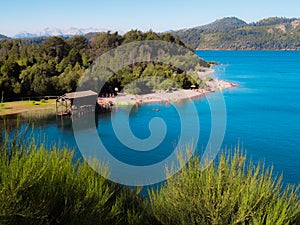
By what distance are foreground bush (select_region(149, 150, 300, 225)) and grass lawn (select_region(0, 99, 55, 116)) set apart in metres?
20.8

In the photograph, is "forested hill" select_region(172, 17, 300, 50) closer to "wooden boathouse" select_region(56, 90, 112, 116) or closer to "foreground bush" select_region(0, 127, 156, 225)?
"wooden boathouse" select_region(56, 90, 112, 116)

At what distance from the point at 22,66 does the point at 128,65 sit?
1052 cm

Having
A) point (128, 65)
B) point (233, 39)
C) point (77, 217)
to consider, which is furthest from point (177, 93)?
point (233, 39)

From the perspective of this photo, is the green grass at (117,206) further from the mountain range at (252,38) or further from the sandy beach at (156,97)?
the mountain range at (252,38)

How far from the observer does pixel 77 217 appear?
5293 millimetres

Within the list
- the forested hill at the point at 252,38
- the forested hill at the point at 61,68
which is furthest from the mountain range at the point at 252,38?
the forested hill at the point at 61,68

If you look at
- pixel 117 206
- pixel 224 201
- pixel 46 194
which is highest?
pixel 46 194

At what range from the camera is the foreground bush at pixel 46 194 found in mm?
4488

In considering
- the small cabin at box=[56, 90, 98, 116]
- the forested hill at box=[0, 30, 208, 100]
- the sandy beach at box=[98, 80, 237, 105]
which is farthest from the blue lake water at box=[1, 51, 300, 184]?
the forested hill at box=[0, 30, 208, 100]

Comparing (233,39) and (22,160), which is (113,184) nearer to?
(22,160)

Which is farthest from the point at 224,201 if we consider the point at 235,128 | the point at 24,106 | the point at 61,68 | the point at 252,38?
the point at 252,38

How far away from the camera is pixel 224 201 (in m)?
5.18

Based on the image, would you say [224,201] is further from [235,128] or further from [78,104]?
[78,104]

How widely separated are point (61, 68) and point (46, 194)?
30.1 meters
